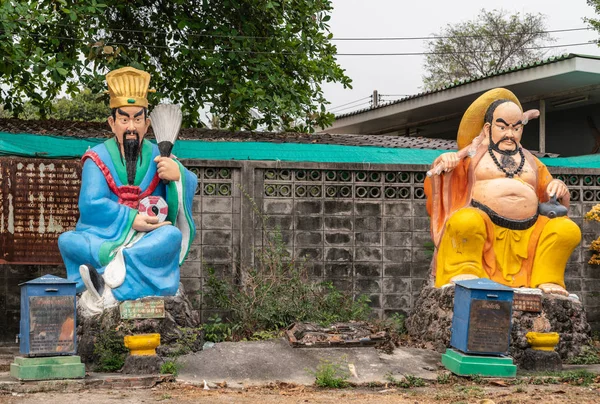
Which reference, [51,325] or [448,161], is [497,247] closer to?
[448,161]

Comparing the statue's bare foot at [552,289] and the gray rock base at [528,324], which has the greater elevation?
the statue's bare foot at [552,289]

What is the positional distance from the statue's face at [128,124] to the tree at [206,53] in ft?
11.8

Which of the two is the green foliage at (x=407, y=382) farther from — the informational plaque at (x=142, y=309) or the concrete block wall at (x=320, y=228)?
the concrete block wall at (x=320, y=228)

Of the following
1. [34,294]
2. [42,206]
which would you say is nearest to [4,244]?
[42,206]

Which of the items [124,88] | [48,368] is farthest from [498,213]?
[48,368]

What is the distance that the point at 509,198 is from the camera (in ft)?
32.3

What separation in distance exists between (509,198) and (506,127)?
2.77ft

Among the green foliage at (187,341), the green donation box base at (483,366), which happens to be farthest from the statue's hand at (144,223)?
the green donation box base at (483,366)

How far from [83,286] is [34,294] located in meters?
1.01

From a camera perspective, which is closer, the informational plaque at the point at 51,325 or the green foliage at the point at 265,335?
the informational plaque at the point at 51,325

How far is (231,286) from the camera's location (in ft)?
35.6

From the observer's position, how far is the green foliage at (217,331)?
10172 mm

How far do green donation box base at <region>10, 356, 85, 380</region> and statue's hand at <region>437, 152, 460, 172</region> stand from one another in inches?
175

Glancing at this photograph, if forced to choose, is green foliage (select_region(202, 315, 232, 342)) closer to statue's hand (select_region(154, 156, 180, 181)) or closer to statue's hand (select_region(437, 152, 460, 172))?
statue's hand (select_region(154, 156, 180, 181))
